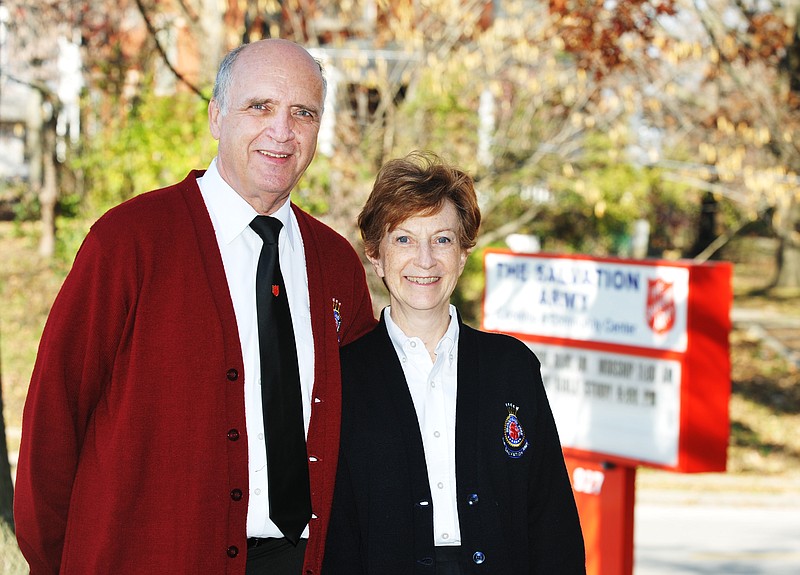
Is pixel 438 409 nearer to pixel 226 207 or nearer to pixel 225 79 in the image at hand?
pixel 226 207

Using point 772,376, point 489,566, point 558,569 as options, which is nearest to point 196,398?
point 489,566

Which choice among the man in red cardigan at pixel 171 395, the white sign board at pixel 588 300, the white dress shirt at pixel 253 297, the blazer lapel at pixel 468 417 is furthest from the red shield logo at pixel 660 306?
the man in red cardigan at pixel 171 395

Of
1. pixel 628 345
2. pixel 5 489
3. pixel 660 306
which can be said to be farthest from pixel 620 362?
pixel 5 489

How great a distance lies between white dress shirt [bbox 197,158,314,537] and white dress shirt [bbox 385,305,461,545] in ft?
0.87

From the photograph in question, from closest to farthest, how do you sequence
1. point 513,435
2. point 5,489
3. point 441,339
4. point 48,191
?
point 513,435 < point 441,339 < point 5,489 < point 48,191

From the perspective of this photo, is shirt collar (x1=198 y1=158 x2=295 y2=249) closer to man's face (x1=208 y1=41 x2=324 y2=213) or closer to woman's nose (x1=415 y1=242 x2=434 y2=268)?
man's face (x1=208 y1=41 x2=324 y2=213)

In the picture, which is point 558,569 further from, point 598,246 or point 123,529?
point 598,246

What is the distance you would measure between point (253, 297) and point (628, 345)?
3.85 metres

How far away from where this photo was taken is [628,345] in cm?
660

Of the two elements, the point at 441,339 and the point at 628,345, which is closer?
the point at 441,339

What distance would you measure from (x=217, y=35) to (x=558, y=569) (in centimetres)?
904

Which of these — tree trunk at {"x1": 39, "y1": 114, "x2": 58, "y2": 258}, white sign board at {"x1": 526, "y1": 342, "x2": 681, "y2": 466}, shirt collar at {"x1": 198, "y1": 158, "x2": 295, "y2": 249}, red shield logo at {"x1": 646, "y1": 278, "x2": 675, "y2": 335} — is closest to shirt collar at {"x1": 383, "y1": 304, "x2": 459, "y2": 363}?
shirt collar at {"x1": 198, "y1": 158, "x2": 295, "y2": 249}

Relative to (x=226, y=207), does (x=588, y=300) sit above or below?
above

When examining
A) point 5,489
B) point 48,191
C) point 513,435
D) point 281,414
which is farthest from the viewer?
point 48,191
